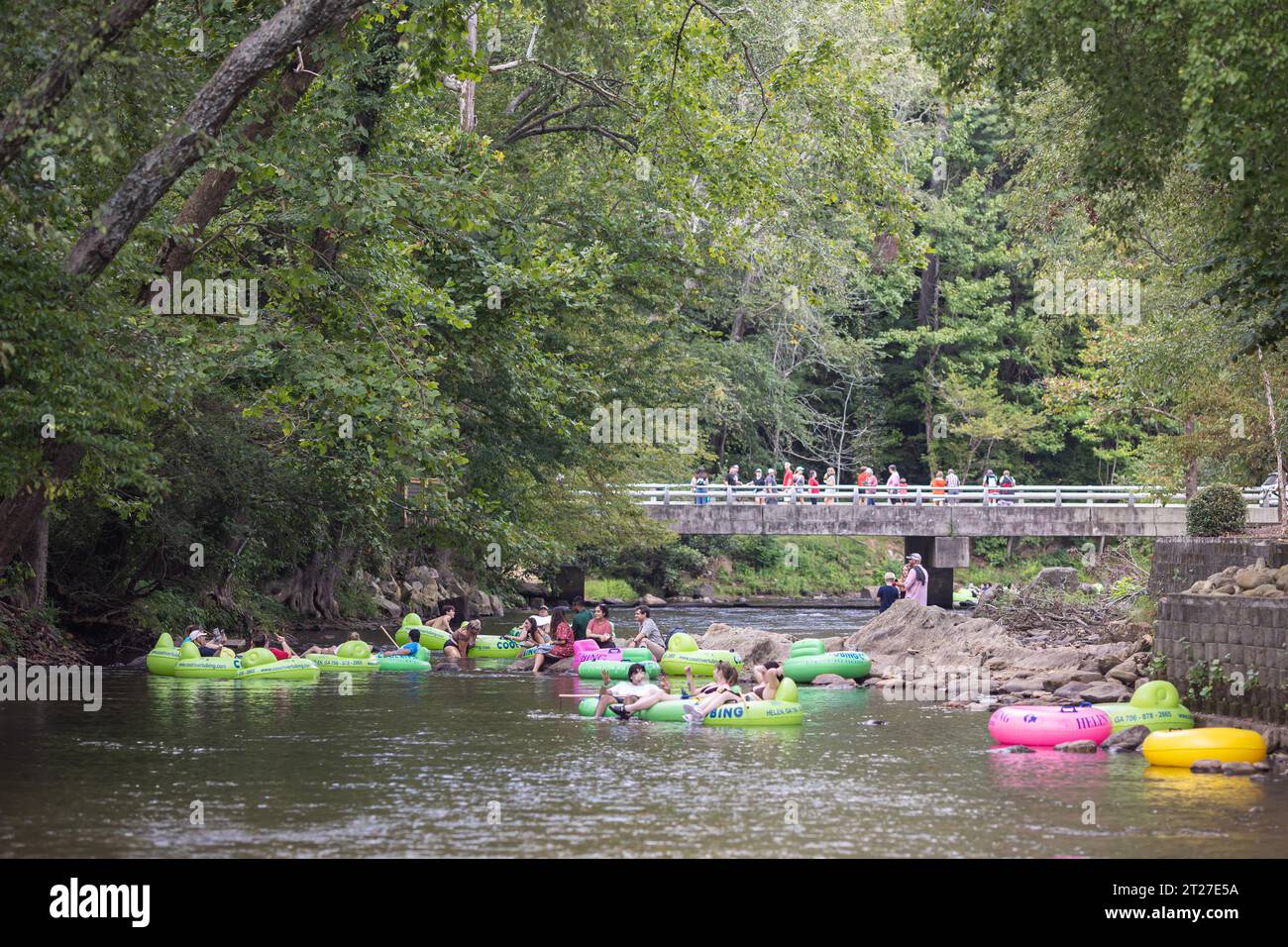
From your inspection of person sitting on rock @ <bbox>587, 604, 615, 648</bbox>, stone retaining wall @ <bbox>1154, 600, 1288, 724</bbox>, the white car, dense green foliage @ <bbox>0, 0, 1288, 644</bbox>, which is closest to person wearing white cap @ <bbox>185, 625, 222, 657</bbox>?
dense green foliage @ <bbox>0, 0, 1288, 644</bbox>

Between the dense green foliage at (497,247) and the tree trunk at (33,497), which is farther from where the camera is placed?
the tree trunk at (33,497)

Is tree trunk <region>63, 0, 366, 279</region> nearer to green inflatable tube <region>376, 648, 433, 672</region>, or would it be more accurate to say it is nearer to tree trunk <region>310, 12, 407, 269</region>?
tree trunk <region>310, 12, 407, 269</region>

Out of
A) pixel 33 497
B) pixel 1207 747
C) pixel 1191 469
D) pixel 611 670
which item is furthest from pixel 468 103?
pixel 1207 747

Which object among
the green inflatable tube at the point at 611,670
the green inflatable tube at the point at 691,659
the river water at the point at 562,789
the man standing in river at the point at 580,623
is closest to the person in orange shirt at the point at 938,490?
the man standing in river at the point at 580,623

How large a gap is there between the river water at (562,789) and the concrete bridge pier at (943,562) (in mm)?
28431

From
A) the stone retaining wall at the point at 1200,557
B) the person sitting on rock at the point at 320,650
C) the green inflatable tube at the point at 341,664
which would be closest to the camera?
the stone retaining wall at the point at 1200,557

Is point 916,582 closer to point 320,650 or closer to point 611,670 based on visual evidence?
point 611,670

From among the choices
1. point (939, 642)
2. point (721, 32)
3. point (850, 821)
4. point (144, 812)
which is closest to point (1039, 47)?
point (721, 32)

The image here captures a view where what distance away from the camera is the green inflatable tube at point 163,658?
2452 cm

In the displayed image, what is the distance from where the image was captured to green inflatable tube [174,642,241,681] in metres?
24.1

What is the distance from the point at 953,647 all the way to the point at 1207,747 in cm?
1132

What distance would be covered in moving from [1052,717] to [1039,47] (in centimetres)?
718

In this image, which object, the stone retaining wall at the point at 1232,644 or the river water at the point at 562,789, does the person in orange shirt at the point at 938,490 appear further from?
the stone retaining wall at the point at 1232,644

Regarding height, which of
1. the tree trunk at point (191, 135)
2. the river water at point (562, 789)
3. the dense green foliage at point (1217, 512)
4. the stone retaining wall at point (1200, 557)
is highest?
the tree trunk at point (191, 135)
